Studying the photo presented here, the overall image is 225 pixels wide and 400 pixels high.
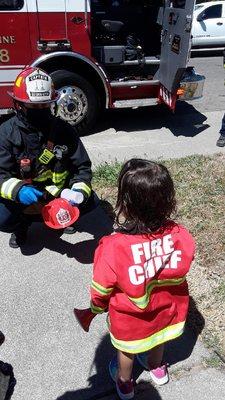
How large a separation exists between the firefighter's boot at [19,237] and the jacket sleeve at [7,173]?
0.45 meters

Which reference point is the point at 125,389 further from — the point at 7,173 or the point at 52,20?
the point at 52,20

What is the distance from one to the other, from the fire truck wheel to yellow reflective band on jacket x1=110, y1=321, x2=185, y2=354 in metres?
3.76

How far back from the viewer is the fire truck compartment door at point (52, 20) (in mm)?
5008

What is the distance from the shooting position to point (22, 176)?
10.0 feet

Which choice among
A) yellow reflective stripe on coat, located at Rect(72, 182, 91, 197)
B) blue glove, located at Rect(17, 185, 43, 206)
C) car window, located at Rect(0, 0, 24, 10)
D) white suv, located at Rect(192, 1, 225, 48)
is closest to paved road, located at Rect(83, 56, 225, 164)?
car window, located at Rect(0, 0, 24, 10)

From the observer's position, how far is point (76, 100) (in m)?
5.45

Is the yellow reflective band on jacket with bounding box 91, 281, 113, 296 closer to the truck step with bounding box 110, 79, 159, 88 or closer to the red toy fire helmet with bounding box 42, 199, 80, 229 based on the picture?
the red toy fire helmet with bounding box 42, 199, 80, 229

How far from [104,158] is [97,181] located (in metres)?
0.75

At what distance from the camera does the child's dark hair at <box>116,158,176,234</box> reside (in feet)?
5.45

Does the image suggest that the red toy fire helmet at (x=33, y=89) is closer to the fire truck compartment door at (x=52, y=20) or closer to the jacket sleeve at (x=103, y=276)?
the jacket sleeve at (x=103, y=276)

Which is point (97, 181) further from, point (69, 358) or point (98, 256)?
point (98, 256)

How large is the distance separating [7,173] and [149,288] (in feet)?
4.96

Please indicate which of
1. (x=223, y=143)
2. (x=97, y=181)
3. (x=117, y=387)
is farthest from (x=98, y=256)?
(x=223, y=143)

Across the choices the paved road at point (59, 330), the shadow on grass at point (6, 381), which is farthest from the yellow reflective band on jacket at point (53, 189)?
the shadow on grass at point (6, 381)
